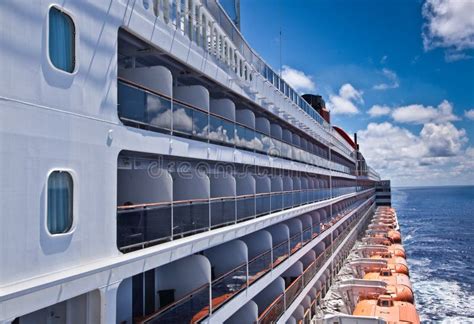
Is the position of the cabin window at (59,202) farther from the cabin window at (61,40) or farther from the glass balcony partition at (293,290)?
the glass balcony partition at (293,290)

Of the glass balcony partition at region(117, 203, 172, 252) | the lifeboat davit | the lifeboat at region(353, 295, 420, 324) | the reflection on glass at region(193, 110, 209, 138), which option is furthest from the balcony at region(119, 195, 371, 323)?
the lifeboat davit

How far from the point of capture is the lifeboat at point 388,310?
19672 millimetres

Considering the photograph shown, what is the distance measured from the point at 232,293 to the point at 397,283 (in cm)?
→ 1738

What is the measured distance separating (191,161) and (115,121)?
206 inches

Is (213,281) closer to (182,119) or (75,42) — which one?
(182,119)

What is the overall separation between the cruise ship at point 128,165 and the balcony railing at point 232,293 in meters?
0.05

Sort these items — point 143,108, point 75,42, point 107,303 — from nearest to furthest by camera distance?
1. point 75,42
2. point 107,303
3. point 143,108

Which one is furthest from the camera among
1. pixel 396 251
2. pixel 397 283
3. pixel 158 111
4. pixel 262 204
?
pixel 396 251

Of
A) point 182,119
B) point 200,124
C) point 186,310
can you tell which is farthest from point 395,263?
point 182,119

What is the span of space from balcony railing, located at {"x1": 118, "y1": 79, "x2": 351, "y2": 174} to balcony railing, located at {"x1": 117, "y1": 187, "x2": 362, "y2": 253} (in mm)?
1626

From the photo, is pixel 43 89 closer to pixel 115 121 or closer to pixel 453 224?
pixel 115 121

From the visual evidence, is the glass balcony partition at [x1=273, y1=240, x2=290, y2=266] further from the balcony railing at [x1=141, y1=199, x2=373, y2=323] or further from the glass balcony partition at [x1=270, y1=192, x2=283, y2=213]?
the glass balcony partition at [x1=270, y1=192, x2=283, y2=213]

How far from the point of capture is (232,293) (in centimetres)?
1170

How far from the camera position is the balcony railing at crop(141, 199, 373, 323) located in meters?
8.43
